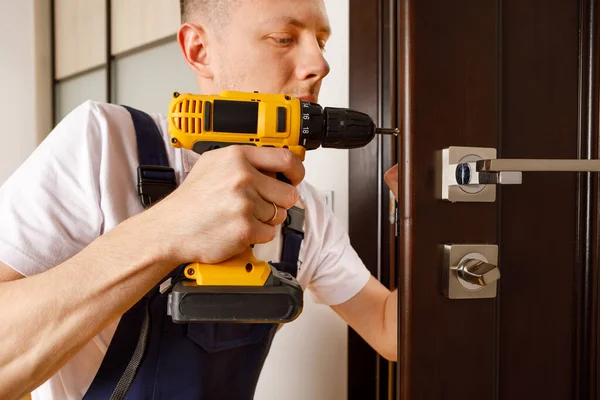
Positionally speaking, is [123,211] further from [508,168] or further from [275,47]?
[508,168]

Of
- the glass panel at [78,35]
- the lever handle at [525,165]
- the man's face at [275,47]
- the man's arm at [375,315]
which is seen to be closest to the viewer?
the lever handle at [525,165]

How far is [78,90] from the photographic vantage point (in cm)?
241

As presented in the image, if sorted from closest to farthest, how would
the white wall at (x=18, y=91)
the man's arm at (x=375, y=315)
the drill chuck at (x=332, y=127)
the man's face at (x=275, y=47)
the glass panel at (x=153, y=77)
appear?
1. the drill chuck at (x=332, y=127)
2. the man's face at (x=275, y=47)
3. the man's arm at (x=375, y=315)
4. the glass panel at (x=153, y=77)
5. the white wall at (x=18, y=91)

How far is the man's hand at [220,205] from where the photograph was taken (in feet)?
1.66

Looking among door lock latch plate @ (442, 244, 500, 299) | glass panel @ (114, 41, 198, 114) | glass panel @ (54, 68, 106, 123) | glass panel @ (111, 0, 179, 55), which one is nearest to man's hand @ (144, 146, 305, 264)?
door lock latch plate @ (442, 244, 500, 299)

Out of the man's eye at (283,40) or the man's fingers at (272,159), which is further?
the man's eye at (283,40)

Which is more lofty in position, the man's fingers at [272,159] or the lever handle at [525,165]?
the man's fingers at [272,159]

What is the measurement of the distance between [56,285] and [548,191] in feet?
1.91

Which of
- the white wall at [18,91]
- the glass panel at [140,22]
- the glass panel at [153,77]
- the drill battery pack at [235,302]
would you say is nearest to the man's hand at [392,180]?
the drill battery pack at [235,302]

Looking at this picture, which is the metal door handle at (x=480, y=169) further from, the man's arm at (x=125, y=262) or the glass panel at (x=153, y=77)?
the glass panel at (x=153, y=77)

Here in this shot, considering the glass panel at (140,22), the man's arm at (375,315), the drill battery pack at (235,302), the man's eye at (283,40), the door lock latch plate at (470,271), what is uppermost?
the glass panel at (140,22)

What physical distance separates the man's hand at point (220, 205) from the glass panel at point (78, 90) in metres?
1.95

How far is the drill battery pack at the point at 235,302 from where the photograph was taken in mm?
507

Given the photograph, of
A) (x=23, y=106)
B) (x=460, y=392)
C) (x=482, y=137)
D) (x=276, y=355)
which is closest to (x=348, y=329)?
(x=276, y=355)
